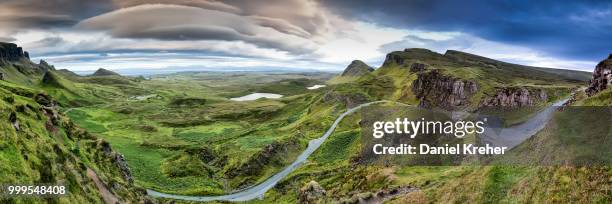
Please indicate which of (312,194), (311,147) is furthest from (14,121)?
(311,147)

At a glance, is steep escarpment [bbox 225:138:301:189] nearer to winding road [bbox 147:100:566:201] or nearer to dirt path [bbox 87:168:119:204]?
winding road [bbox 147:100:566:201]

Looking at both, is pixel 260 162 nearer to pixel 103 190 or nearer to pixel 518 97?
pixel 518 97

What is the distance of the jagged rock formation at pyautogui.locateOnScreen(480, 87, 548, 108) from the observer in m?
178

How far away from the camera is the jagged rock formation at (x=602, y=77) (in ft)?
212

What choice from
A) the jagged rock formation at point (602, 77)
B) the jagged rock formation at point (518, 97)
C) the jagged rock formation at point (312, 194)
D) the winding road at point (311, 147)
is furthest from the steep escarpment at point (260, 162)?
the jagged rock formation at point (602, 77)

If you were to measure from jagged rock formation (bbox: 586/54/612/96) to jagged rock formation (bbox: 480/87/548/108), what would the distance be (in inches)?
4146

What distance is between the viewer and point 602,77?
67.5 m

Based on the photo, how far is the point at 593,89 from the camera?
7131 cm

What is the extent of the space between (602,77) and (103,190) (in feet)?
242

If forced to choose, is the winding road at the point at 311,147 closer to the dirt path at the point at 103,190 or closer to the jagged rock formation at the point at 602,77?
the jagged rock formation at the point at 602,77

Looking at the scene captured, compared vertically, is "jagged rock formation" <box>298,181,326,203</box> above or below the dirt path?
below

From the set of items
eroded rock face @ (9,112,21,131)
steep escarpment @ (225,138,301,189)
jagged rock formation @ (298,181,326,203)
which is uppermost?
eroded rock face @ (9,112,21,131)

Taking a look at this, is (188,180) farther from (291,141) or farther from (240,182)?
(291,141)

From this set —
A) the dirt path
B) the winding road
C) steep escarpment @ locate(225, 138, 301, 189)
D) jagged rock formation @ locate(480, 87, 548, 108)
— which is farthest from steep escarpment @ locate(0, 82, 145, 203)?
jagged rock formation @ locate(480, 87, 548, 108)
